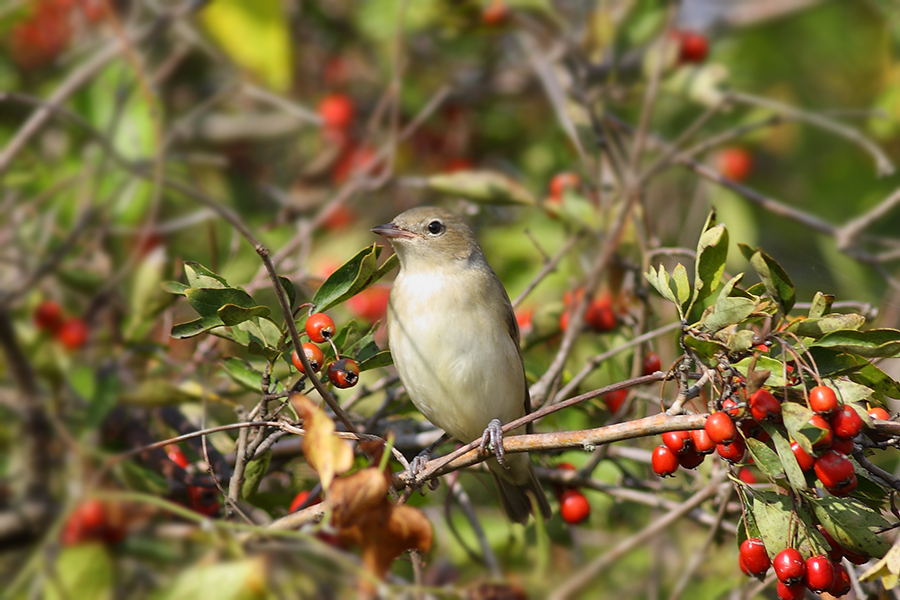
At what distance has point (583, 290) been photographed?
378 centimetres

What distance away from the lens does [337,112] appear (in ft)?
20.0

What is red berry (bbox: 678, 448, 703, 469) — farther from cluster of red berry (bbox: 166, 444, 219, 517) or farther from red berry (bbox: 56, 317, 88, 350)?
red berry (bbox: 56, 317, 88, 350)

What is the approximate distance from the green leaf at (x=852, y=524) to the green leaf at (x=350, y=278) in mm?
1276

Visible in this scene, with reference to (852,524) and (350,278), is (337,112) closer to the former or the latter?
(350,278)

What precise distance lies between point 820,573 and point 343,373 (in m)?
1.33

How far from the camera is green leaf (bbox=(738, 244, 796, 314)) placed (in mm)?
1914

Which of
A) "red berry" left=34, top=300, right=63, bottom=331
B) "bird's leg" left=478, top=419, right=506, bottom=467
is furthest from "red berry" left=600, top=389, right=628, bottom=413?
"red berry" left=34, top=300, right=63, bottom=331

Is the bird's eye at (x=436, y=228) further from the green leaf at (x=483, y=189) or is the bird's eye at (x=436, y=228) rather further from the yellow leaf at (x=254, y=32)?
the yellow leaf at (x=254, y=32)

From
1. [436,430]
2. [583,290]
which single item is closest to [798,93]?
[583,290]

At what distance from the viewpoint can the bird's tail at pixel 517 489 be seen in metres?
3.68

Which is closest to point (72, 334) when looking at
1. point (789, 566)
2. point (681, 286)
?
point (681, 286)

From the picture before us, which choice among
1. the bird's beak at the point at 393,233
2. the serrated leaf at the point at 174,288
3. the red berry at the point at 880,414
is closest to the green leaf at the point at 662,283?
the red berry at the point at 880,414

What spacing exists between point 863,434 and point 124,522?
2.10 metres

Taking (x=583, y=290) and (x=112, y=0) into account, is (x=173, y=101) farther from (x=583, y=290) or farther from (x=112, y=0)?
(x=583, y=290)
